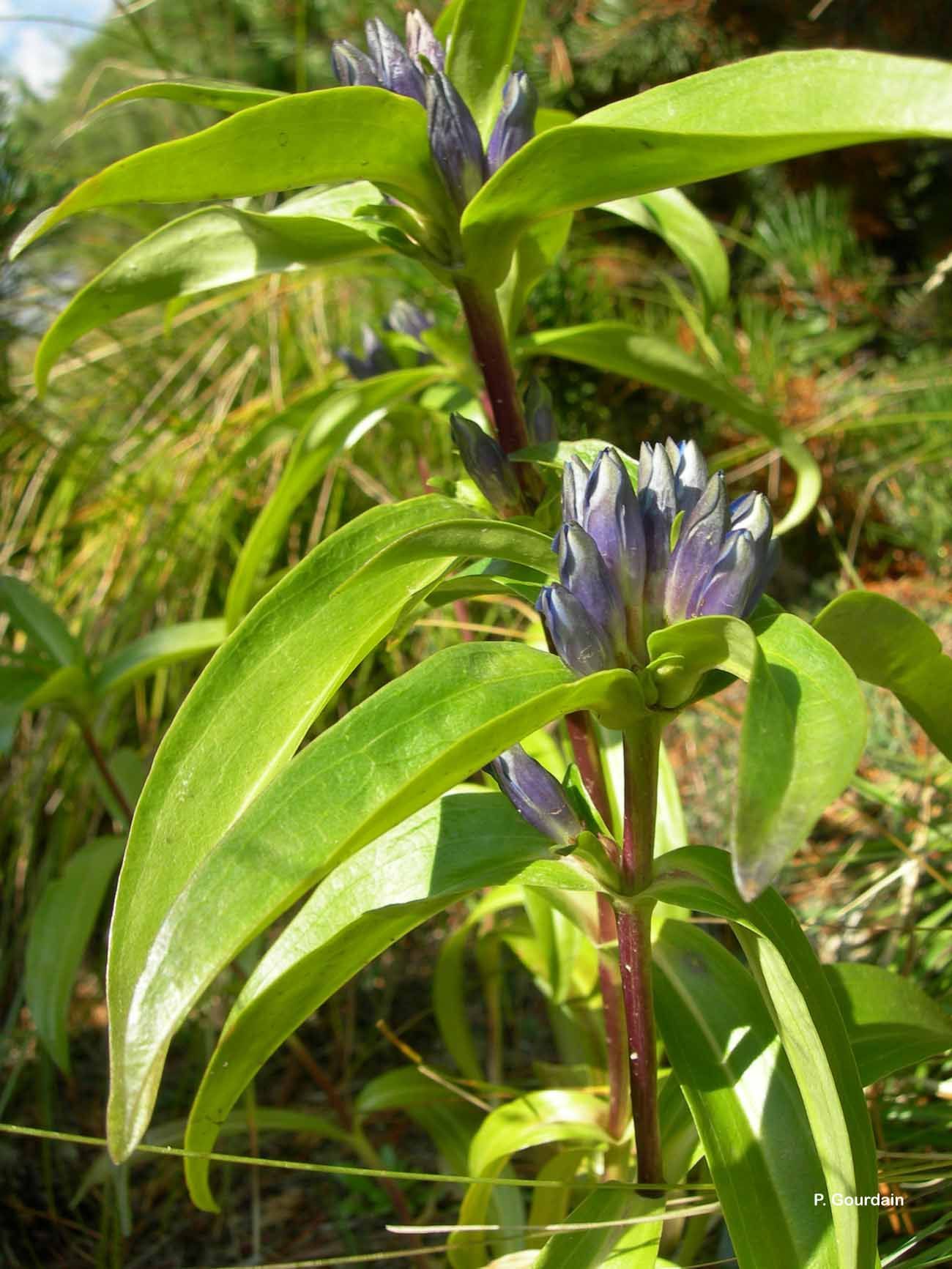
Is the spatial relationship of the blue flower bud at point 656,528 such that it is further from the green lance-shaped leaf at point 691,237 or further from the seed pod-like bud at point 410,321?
the seed pod-like bud at point 410,321

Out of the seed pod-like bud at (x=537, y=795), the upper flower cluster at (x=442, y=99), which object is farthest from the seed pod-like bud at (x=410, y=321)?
the seed pod-like bud at (x=537, y=795)

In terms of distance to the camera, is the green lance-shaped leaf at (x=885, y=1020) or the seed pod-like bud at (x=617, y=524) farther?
the green lance-shaped leaf at (x=885, y=1020)

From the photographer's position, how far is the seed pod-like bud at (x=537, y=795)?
0.62 meters

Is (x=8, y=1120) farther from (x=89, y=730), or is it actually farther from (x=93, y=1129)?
(x=89, y=730)

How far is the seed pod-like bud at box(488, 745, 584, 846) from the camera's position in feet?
2.02

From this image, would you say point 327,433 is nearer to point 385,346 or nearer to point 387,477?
point 385,346

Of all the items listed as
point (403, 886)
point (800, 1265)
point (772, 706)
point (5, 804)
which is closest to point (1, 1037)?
point (5, 804)

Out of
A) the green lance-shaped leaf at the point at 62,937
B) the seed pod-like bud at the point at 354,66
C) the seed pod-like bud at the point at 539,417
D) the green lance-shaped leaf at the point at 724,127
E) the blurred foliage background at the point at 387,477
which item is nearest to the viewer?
the green lance-shaped leaf at the point at 724,127

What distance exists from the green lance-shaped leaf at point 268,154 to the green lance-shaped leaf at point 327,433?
0.29 m

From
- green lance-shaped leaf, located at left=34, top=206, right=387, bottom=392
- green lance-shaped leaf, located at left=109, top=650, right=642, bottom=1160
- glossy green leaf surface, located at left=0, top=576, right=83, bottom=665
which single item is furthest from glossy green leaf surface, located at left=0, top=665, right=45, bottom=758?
green lance-shaped leaf, located at left=109, top=650, right=642, bottom=1160

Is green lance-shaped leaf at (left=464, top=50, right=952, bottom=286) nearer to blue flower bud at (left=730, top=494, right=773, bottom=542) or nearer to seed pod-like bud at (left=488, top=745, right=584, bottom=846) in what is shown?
blue flower bud at (left=730, top=494, right=773, bottom=542)

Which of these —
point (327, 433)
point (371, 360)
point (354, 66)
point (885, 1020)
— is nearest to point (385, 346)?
point (371, 360)

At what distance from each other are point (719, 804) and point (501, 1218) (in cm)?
58

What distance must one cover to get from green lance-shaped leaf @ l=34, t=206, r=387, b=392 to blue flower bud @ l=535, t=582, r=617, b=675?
315mm
